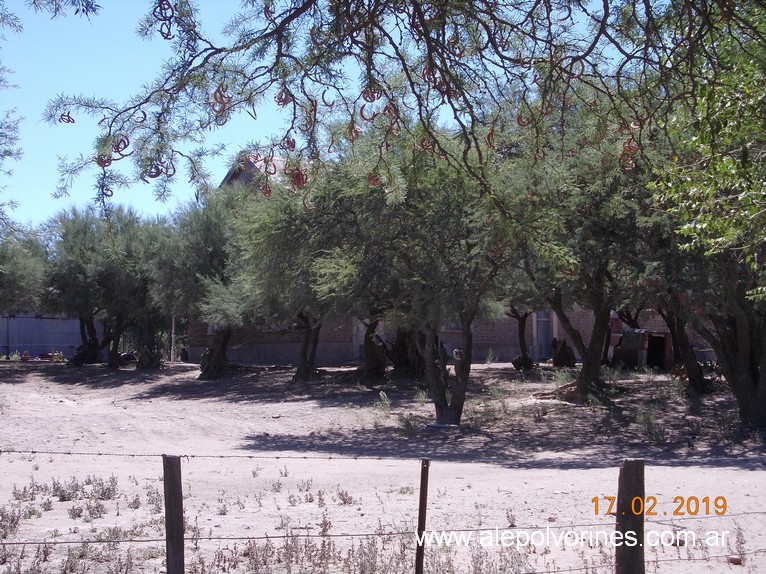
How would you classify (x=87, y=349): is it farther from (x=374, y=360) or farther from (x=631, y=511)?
(x=631, y=511)

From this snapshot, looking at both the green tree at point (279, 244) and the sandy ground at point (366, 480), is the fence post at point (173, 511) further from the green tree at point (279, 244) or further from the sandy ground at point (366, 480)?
the green tree at point (279, 244)

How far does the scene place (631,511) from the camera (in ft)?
17.4

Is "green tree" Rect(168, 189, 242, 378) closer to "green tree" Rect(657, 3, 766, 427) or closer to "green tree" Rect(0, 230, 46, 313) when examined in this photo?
"green tree" Rect(0, 230, 46, 313)

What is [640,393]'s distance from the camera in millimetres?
24391

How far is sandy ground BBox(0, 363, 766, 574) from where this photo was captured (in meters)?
7.27

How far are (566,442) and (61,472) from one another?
1016cm

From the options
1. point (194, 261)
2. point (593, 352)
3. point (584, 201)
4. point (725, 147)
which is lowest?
point (593, 352)

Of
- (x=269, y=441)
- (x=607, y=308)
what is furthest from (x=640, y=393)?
(x=269, y=441)

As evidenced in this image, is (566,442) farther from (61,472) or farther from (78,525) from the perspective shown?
(78,525)
